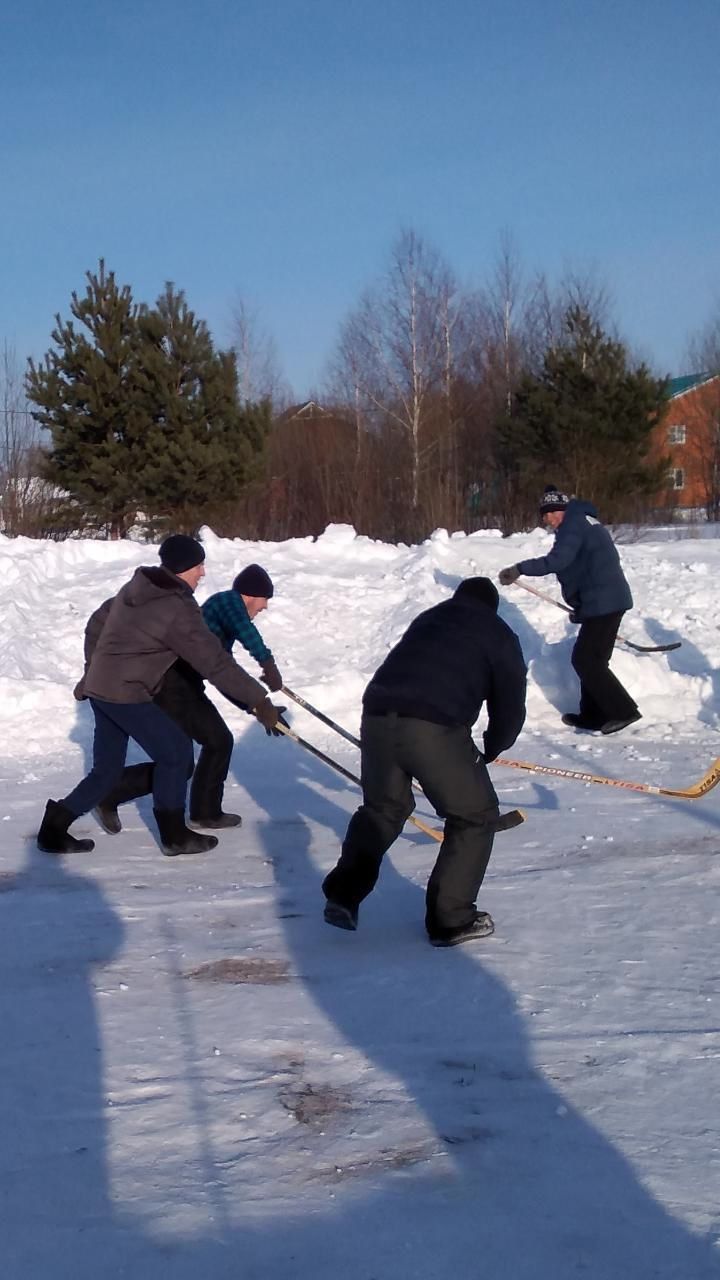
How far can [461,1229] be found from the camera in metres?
3.09

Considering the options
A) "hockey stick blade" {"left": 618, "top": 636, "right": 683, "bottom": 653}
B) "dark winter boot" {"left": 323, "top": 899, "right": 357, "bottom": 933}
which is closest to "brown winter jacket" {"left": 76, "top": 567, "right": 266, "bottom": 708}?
"dark winter boot" {"left": 323, "top": 899, "right": 357, "bottom": 933}

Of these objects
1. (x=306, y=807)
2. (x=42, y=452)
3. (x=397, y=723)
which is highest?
(x=42, y=452)

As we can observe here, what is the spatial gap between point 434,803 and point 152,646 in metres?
1.99

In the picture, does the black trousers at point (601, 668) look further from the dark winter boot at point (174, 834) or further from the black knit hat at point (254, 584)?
the dark winter boot at point (174, 834)

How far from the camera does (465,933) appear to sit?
5.23 meters

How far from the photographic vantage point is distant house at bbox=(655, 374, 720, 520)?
3759 centimetres

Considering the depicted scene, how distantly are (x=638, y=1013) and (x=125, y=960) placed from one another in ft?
6.84

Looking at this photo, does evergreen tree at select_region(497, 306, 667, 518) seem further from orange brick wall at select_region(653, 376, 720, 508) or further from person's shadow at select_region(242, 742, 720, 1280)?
person's shadow at select_region(242, 742, 720, 1280)

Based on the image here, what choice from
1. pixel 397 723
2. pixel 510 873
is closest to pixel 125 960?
pixel 397 723

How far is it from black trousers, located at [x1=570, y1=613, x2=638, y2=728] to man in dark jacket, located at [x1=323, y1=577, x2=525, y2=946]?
4822 mm

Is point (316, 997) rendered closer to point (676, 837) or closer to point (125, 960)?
point (125, 960)

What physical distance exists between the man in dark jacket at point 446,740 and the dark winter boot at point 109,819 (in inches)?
93.0

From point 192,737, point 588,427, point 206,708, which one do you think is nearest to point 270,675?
point 206,708

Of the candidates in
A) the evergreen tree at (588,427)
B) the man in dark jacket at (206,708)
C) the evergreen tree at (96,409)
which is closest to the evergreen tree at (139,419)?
the evergreen tree at (96,409)
